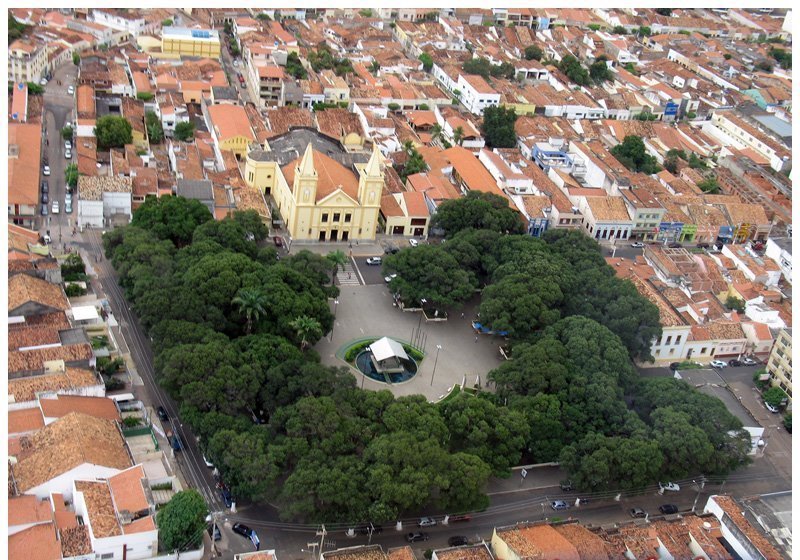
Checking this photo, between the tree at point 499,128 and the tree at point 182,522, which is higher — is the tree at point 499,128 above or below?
above

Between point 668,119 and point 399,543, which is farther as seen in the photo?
point 668,119

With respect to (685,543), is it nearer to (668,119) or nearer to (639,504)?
(639,504)

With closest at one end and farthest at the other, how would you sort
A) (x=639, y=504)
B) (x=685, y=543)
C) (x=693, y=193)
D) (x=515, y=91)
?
1. (x=685, y=543)
2. (x=639, y=504)
3. (x=693, y=193)
4. (x=515, y=91)

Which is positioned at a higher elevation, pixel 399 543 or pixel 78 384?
pixel 78 384

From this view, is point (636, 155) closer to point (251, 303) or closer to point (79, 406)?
point (251, 303)

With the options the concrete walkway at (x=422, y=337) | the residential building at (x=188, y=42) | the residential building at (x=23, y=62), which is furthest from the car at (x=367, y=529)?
the residential building at (x=188, y=42)

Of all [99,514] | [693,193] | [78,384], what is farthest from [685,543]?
[693,193]

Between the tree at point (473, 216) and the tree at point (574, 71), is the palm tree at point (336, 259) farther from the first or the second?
the tree at point (574, 71)

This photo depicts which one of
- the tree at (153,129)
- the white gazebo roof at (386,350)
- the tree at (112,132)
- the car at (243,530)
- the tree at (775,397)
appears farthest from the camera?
the tree at (153,129)

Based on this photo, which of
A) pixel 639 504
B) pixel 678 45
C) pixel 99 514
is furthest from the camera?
pixel 678 45
